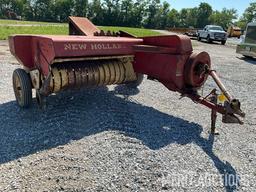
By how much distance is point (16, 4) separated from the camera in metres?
82.9

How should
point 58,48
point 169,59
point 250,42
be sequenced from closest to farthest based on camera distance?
1. point 58,48
2. point 169,59
3. point 250,42

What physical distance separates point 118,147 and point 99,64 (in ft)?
6.82

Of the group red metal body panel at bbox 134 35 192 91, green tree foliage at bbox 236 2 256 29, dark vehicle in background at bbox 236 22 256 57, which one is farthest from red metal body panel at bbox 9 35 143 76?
green tree foliage at bbox 236 2 256 29

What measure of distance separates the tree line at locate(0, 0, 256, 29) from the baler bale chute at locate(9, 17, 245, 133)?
6280 cm

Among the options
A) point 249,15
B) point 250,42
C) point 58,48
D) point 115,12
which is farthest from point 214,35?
point 249,15

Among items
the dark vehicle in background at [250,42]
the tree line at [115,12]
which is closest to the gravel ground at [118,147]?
the dark vehicle in background at [250,42]

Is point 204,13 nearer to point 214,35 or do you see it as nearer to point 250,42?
point 214,35

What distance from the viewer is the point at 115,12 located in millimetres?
72125

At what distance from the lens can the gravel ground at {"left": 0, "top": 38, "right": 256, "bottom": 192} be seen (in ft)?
11.8

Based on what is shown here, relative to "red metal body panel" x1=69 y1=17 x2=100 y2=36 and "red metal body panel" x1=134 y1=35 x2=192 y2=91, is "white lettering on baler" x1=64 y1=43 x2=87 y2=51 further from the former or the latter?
"red metal body panel" x1=69 y1=17 x2=100 y2=36

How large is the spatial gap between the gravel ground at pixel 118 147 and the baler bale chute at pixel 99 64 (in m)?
0.40

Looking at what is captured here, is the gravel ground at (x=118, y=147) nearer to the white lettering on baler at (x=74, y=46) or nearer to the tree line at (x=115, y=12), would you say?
the white lettering on baler at (x=74, y=46)

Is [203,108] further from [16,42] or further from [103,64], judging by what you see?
[16,42]

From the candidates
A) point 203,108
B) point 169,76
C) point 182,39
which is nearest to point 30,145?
point 169,76
